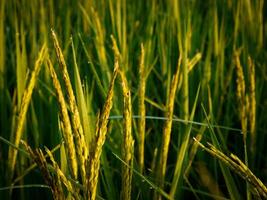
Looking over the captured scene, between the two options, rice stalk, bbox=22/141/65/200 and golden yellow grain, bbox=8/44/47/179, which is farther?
golden yellow grain, bbox=8/44/47/179

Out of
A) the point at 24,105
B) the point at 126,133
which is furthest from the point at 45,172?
the point at 24,105

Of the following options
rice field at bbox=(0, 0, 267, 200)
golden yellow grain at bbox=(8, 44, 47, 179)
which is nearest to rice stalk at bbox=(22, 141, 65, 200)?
rice field at bbox=(0, 0, 267, 200)

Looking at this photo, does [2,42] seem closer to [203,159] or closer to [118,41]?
[118,41]

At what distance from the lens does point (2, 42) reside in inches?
50.3

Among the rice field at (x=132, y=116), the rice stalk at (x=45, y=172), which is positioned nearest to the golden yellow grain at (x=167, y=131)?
the rice field at (x=132, y=116)

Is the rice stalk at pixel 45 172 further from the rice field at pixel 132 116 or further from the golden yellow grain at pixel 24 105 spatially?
the golden yellow grain at pixel 24 105

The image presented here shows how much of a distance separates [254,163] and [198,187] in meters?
0.19

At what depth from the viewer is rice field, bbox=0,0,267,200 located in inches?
21.1

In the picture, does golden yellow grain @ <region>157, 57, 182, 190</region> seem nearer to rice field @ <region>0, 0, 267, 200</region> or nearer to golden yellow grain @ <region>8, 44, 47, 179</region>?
rice field @ <region>0, 0, 267, 200</region>

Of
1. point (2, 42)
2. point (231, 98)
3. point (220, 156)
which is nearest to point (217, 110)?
point (231, 98)

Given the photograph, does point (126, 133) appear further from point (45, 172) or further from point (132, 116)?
point (132, 116)

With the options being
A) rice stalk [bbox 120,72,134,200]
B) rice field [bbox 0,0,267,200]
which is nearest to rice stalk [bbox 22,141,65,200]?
rice field [bbox 0,0,267,200]

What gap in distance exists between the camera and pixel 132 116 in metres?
0.82

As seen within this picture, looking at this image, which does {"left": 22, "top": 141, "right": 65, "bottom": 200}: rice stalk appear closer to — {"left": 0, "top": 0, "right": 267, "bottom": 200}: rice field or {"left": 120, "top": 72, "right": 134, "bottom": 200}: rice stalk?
{"left": 0, "top": 0, "right": 267, "bottom": 200}: rice field
